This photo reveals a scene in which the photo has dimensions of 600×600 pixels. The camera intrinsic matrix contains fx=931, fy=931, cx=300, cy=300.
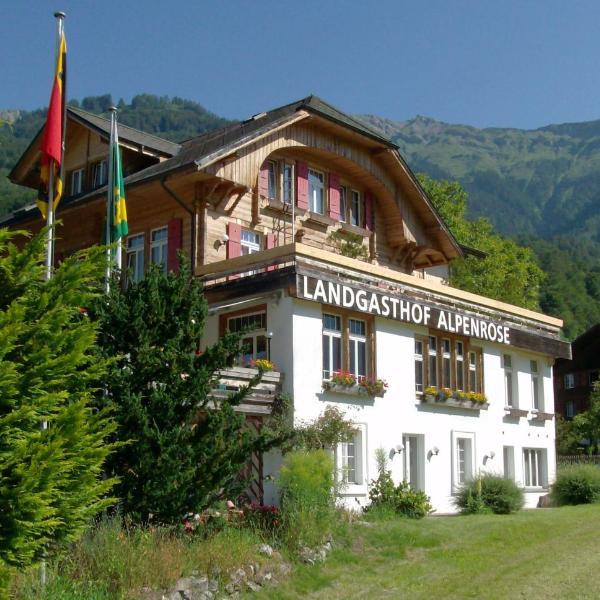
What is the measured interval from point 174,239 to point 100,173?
525 cm

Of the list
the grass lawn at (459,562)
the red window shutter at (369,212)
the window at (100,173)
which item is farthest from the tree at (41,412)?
the red window shutter at (369,212)

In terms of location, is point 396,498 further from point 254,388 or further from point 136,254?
point 136,254

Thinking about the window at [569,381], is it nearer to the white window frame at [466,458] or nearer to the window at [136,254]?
the white window frame at [466,458]

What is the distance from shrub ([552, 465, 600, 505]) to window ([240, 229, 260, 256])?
1076 cm

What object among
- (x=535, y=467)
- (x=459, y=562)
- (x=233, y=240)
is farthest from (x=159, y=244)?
(x=535, y=467)

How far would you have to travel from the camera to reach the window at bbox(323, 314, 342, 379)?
21719 millimetres

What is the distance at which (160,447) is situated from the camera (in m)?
14.1

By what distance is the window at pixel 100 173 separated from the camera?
94.9 feet

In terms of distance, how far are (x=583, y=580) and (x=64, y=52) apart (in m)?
12.0

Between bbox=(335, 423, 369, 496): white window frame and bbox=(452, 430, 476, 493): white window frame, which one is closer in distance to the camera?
bbox=(335, 423, 369, 496): white window frame

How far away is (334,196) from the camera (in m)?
28.8

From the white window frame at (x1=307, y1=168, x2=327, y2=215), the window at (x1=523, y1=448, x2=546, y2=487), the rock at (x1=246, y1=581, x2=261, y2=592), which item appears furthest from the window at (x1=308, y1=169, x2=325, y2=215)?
the rock at (x1=246, y1=581, x2=261, y2=592)

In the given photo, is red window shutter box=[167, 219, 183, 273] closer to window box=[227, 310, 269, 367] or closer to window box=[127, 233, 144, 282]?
window box=[127, 233, 144, 282]

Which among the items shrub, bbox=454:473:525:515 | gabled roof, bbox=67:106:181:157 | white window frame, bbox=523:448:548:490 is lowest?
shrub, bbox=454:473:525:515
